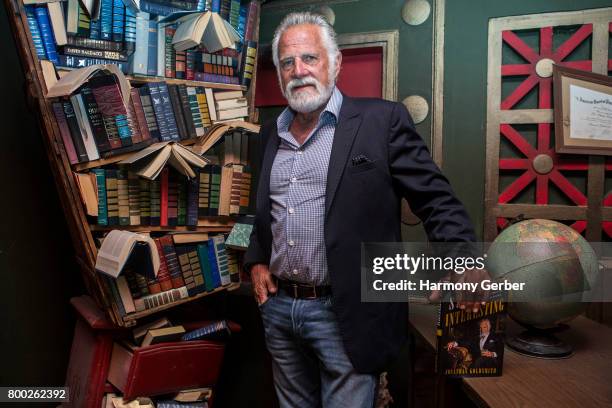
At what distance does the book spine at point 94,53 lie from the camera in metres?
1.95

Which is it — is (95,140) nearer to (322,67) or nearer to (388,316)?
(322,67)

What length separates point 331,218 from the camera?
1.52 meters

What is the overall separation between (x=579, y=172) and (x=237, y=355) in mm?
2042

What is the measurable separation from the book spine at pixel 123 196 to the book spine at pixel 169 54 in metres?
0.50

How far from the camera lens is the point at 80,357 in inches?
89.0

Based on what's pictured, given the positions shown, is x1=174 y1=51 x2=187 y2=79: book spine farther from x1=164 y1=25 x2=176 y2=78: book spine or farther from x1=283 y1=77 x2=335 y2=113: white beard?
x1=283 y1=77 x2=335 y2=113: white beard

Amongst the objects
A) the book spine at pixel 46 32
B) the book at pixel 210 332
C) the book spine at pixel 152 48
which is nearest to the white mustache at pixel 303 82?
the book spine at pixel 152 48

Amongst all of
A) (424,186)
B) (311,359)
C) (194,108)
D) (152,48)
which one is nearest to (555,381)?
(424,186)

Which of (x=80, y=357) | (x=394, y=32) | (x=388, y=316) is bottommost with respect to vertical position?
(x=80, y=357)

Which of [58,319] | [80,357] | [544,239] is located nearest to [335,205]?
[544,239]

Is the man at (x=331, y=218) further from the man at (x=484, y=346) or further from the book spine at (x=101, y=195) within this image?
the book spine at (x=101, y=195)

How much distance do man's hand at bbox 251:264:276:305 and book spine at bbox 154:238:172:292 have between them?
0.52 metres

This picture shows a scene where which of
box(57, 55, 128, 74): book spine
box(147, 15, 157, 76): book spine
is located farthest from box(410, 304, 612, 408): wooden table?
box(57, 55, 128, 74): book spine

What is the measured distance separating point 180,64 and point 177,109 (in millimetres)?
220
